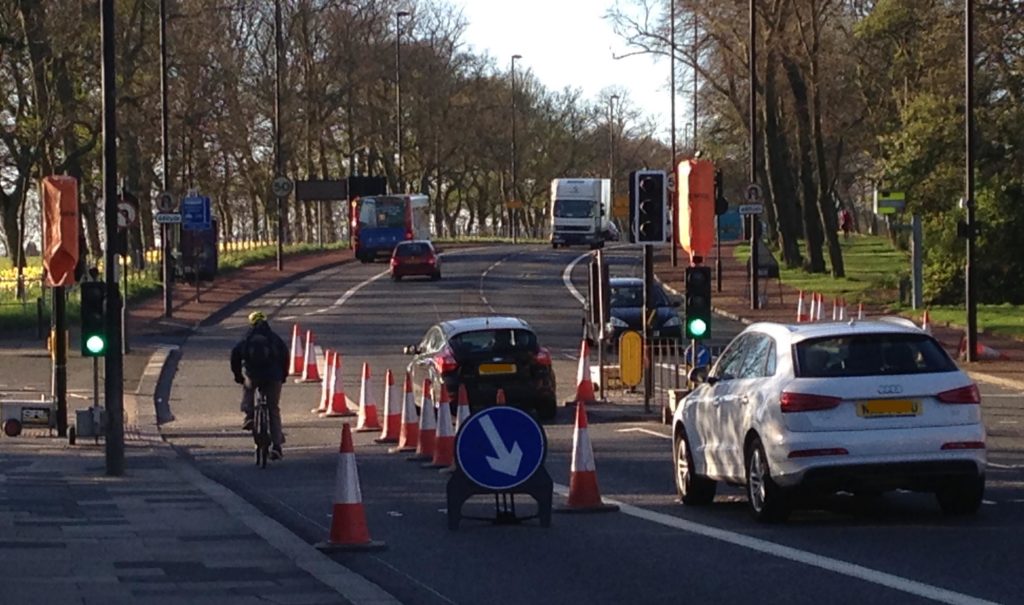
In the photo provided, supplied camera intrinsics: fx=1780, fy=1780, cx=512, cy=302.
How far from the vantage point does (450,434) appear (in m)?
19.3

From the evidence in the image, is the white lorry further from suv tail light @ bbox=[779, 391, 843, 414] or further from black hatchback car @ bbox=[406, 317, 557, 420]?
suv tail light @ bbox=[779, 391, 843, 414]

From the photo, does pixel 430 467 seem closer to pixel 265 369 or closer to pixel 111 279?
pixel 265 369

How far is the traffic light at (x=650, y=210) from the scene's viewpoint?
25.8 m

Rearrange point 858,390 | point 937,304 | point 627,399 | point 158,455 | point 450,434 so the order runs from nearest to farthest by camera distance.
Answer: point 858,390 < point 450,434 < point 158,455 < point 627,399 < point 937,304

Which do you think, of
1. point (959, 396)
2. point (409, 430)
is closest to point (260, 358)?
point (409, 430)

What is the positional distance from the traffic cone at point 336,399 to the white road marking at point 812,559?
489 inches

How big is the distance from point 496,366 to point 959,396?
1209 cm

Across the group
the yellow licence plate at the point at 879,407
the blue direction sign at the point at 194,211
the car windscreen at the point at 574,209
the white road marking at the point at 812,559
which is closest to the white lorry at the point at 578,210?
the car windscreen at the point at 574,209

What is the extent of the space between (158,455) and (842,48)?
45.8 metres

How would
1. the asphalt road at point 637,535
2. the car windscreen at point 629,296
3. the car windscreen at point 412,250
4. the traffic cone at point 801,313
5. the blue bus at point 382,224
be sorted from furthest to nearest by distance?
the blue bus at point 382,224 → the car windscreen at point 412,250 → the traffic cone at point 801,313 → the car windscreen at point 629,296 → the asphalt road at point 637,535

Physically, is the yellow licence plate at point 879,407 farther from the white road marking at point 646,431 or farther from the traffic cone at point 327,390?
the traffic cone at point 327,390

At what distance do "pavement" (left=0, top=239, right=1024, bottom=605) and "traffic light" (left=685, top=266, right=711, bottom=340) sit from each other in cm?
222

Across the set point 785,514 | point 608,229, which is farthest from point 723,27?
point 785,514

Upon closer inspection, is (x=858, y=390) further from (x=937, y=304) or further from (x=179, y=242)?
(x=179, y=242)
